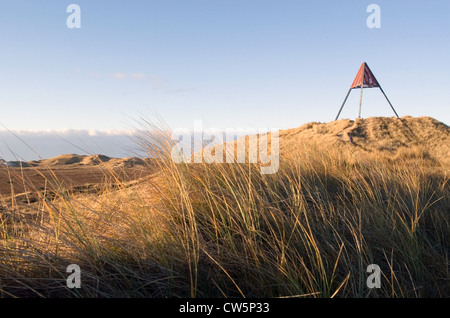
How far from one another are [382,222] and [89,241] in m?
2.04

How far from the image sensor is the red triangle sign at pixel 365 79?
12453 millimetres

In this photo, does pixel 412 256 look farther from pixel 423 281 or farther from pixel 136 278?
pixel 136 278

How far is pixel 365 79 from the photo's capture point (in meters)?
12.5

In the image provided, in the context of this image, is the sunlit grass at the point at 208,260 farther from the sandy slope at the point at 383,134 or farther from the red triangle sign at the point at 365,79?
the red triangle sign at the point at 365,79

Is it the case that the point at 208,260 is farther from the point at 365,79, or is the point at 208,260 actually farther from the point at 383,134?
the point at 365,79

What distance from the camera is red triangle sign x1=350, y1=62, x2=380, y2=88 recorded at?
1245 centimetres

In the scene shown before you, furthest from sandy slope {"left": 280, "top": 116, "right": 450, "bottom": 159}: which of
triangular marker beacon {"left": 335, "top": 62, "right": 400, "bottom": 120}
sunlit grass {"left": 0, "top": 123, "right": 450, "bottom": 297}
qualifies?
sunlit grass {"left": 0, "top": 123, "right": 450, "bottom": 297}

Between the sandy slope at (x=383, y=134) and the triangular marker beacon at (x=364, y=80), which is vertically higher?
the triangular marker beacon at (x=364, y=80)

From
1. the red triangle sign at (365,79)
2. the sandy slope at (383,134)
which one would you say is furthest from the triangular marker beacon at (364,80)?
the sandy slope at (383,134)

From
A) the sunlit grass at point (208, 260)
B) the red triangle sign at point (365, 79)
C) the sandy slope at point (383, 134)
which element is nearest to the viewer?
the sunlit grass at point (208, 260)
